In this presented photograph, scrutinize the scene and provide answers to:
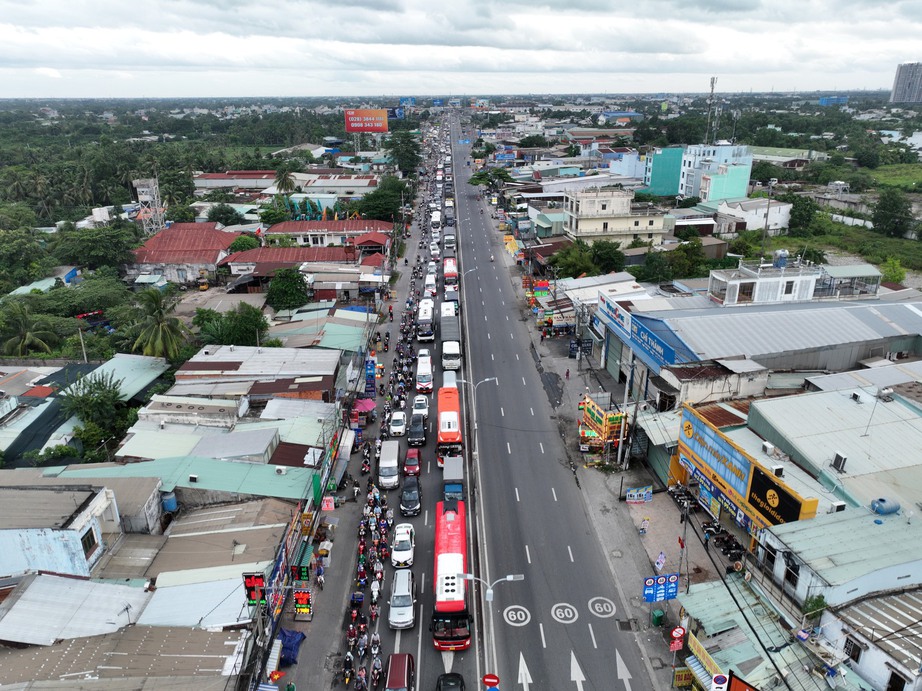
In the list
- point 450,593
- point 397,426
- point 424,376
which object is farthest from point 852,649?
point 424,376

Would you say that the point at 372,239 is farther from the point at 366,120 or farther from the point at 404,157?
the point at 366,120

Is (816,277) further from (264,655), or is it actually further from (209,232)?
(209,232)

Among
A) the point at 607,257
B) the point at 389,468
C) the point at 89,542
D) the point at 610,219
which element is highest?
the point at 610,219

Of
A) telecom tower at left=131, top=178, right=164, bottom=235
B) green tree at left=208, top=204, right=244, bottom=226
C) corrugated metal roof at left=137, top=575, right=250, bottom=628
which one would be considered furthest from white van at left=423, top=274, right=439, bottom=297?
corrugated metal roof at left=137, top=575, right=250, bottom=628

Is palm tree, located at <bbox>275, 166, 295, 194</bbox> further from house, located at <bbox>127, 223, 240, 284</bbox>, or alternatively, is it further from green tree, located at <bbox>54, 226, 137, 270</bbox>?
green tree, located at <bbox>54, 226, 137, 270</bbox>

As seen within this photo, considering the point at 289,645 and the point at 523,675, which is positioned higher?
the point at 289,645

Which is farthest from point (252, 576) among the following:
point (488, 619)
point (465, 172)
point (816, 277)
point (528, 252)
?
point (465, 172)
